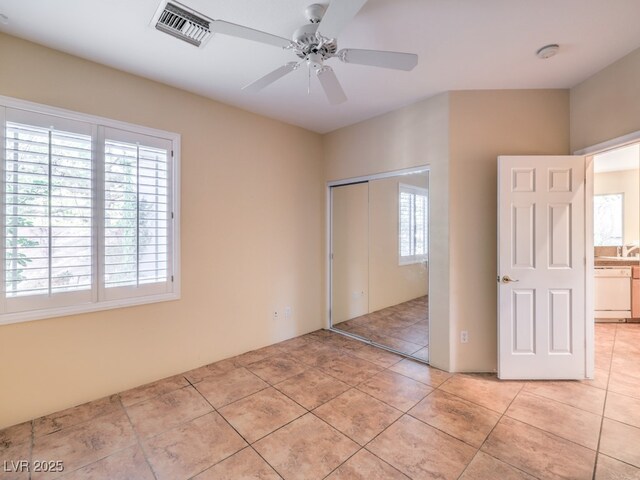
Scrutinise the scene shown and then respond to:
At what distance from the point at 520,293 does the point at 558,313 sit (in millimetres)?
385

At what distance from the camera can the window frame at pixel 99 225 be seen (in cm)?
204

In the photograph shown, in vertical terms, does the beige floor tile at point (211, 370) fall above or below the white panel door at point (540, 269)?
below

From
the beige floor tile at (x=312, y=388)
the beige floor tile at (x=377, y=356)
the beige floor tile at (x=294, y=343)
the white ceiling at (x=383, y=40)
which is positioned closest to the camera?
the white ceiling at (x=383, y=40)

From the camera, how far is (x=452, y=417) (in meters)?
2.15

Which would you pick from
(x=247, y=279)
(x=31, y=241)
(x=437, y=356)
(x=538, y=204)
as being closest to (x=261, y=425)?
(x=247, y=279)

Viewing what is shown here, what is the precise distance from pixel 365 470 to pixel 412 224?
2.78 m

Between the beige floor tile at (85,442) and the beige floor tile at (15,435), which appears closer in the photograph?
the beige floor tile at (85,442)

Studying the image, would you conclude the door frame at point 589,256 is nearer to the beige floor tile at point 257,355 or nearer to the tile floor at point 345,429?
the tile floor at point 345,429

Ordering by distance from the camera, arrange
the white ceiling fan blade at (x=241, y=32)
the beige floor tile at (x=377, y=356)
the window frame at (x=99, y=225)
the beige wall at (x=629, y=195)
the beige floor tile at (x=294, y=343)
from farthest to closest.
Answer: the beige wall at (x=629, y=195)
the beige floor tile at (x=294, y=343)
the beige floor tile at (x=377, y=356)
the window frame at (x=99, y=225)
the white ceiling fan blade at (x=241, y=32)

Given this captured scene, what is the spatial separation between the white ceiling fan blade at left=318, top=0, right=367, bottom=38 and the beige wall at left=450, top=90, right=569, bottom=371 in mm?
1813

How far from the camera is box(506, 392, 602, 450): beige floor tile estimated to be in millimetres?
Answer: 1954

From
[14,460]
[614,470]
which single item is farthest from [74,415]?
[614,470]

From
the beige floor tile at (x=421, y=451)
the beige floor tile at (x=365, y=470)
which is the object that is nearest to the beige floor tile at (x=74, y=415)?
the beige floor tile at (x=365, y=470)

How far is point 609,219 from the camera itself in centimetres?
516
